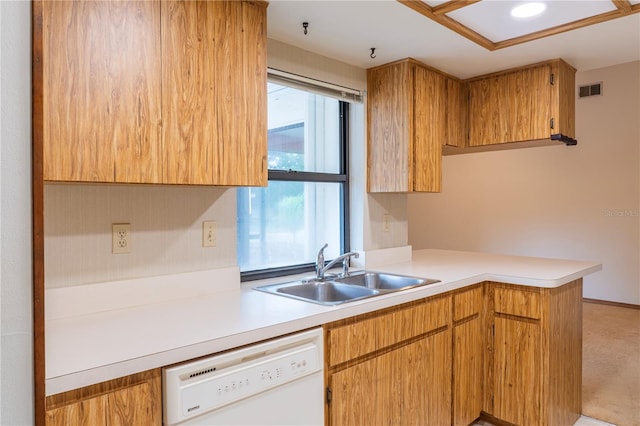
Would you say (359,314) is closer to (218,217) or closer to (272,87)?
(218,217)

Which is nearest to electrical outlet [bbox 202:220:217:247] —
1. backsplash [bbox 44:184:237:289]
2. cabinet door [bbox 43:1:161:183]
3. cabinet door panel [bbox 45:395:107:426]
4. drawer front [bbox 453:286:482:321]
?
backsplash [bbox 44:184:237:289]

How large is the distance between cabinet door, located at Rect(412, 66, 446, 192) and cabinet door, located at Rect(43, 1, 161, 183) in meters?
1.61

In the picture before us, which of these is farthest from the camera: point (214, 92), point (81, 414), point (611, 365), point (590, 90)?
point (590, 90)

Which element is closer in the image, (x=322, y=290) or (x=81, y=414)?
(x=81, y=414)

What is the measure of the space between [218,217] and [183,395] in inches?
37.0

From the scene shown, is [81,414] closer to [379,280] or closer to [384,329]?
[384,329]

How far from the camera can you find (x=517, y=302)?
229 cm

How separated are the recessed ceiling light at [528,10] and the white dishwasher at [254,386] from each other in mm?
1698

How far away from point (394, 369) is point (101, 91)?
1.55 metres

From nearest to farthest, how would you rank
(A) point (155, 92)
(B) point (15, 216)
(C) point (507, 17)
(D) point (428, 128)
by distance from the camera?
(B) point (15, 216)
(A) point (155, 92)
(C) point (507, 17)
(D) point (428, 128)

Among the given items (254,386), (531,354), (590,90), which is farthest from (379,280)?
(590,90)

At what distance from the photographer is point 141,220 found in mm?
1744

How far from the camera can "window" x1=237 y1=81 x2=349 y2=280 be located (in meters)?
2.34

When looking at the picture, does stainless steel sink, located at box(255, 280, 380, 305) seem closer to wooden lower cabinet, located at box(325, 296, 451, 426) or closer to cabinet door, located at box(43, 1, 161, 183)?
wooden lower cabinet, located at box(325, 296, 451, 426)
